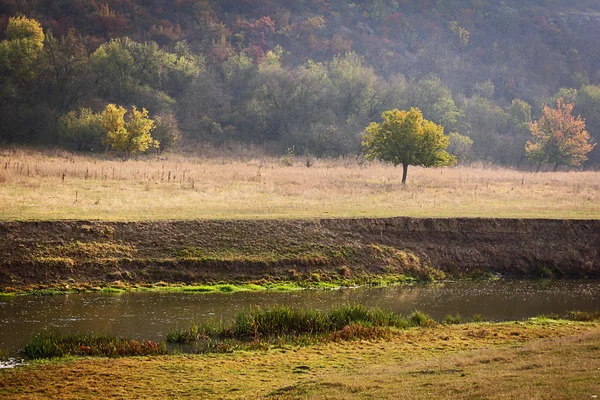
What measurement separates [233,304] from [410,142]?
30.1m

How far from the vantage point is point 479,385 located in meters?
12.4

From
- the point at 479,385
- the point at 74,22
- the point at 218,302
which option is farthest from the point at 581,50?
the point at 479,385

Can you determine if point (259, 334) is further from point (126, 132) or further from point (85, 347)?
point (126, 132)

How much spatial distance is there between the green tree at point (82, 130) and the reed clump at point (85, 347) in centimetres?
5581

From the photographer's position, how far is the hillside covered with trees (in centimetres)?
8619

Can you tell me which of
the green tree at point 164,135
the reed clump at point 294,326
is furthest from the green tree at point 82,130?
the reed clump at point 294,326

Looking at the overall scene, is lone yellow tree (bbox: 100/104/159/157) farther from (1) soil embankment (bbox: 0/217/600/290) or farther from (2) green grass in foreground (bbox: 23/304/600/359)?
(2) green grass in foreground (bbox: 23/304/600/359)

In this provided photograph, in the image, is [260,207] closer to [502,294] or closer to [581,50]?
[502,294]

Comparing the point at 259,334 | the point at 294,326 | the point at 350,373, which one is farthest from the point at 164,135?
the point at 350,373

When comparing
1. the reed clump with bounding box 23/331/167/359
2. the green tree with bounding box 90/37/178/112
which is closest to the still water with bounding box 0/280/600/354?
the reed clump with bounding box 23/331/167/359

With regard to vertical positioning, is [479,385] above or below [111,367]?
above

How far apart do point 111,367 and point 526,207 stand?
29483 millimetres

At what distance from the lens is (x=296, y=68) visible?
115m

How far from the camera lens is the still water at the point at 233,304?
20.6 meters
